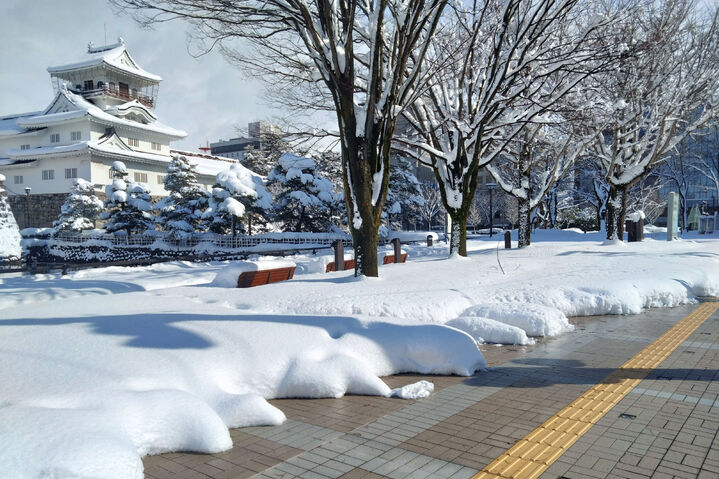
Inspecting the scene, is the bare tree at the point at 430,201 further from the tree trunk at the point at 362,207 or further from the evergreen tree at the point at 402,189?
the tree trunk at the point at 362,207

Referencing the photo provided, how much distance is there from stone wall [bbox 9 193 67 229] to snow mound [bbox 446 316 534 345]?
144ft

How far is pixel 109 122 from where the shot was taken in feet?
145

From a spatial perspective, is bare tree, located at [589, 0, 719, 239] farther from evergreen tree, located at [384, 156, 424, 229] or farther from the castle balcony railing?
the castle balcony railing

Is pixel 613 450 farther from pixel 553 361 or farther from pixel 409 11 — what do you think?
pixel 409 11

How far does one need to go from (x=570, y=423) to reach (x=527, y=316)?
13.0ft

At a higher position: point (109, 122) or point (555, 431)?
point (109, 122)

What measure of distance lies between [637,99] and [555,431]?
18699 millimetres

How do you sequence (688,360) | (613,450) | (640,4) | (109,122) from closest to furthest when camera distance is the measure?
(613,450)
(688,360)
(640,4)
(109,122)

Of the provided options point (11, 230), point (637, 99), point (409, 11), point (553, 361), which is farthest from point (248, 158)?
point (553, 361)

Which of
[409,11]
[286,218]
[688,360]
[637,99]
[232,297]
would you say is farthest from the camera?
[286,218]

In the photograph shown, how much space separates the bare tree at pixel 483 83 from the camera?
14.5m

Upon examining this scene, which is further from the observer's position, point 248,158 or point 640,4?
point 248,158

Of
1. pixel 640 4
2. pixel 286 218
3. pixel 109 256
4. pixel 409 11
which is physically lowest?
pixel 109 256

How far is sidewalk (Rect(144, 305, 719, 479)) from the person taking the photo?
3938 millimetres
